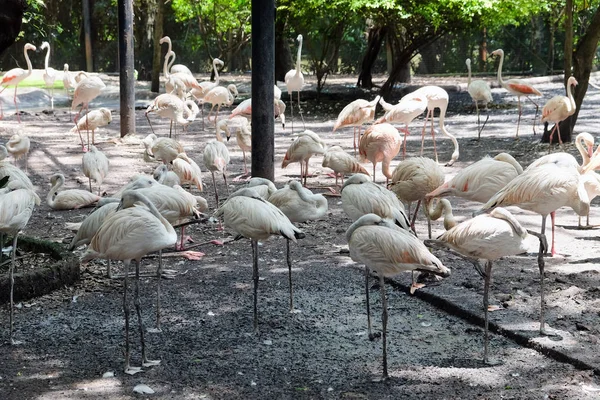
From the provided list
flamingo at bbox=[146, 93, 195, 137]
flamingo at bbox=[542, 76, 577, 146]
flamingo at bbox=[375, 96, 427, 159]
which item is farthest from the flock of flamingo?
flamingo at bbox=[542, 76, 577, 146]

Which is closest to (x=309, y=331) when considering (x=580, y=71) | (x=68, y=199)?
(x=68, y=199)

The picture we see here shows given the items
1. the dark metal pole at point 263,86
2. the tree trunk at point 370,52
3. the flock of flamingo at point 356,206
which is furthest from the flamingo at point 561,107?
the tree trunk at point 370,52

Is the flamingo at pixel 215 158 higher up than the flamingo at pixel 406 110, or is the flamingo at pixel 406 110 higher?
the flamingo at pixel 406 110

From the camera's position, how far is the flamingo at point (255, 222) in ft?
15.7

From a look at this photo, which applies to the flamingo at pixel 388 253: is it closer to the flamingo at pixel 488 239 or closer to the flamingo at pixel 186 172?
the flamingo at pixel 488 239

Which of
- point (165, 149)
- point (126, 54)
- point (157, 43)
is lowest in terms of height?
point (165, 149)

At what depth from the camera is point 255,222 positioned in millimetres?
4809

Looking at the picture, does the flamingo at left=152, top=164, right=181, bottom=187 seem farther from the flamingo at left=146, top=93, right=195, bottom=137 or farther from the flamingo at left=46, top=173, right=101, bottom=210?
the flamingo at left=146, top=93, right=195, bottom=137

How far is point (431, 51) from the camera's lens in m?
29.0

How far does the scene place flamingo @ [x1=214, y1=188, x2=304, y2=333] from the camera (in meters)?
4.79

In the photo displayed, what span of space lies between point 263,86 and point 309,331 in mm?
3840

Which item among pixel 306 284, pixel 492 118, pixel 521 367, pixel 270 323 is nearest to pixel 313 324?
pixel 270 323

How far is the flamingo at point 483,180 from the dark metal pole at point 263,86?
2623 millimetres

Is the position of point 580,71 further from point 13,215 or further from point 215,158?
point 13,215
